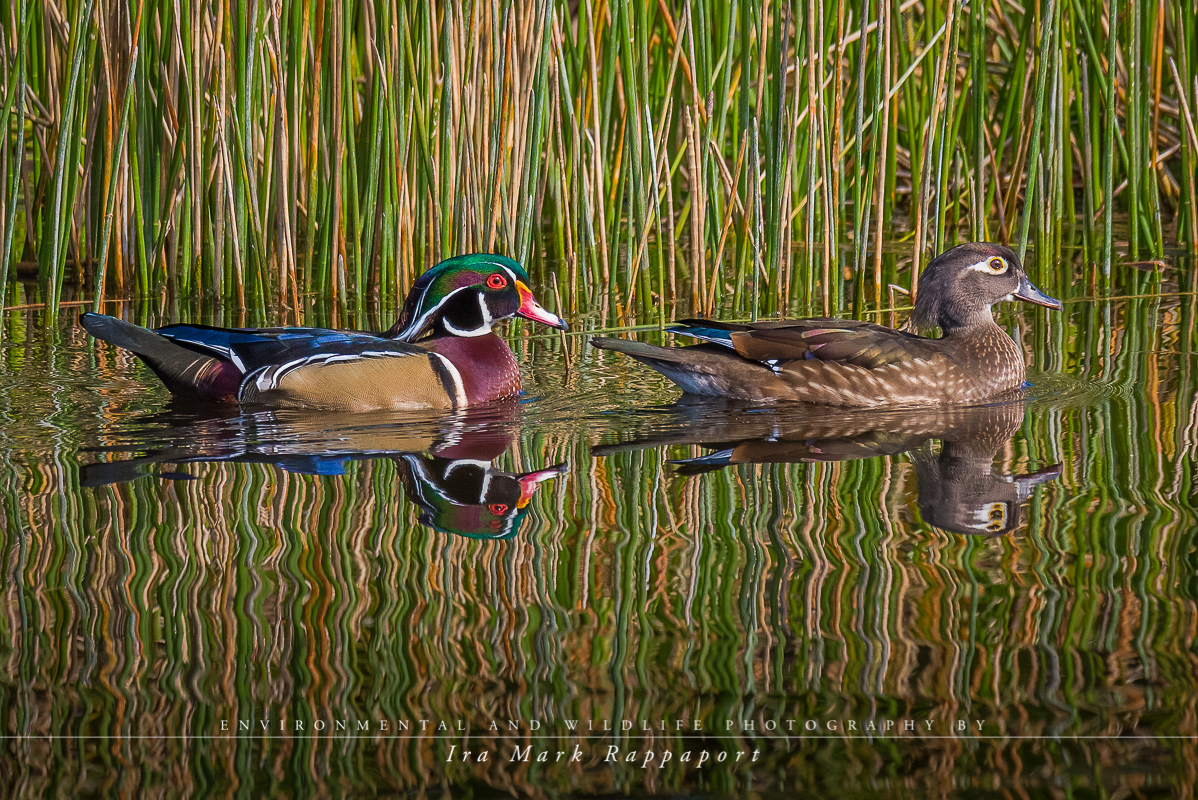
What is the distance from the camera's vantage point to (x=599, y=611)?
3100mm

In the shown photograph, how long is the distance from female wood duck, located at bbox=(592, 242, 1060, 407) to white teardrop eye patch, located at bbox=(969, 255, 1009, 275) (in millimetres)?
325

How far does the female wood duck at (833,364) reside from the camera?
5.66 meters

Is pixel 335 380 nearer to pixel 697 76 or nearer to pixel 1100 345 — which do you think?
pixel 697 76

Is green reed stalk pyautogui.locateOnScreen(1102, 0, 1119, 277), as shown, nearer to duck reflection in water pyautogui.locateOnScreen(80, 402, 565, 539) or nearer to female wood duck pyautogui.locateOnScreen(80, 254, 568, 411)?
female wood duck pyautogui.locateOnScreen(80, 254, 568, 411)

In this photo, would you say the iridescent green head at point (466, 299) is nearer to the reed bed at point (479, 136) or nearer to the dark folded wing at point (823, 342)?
the dark folded wing at point (823, 342)

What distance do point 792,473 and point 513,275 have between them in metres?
1.95

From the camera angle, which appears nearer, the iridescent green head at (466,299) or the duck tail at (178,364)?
the duck tail at (178,364)

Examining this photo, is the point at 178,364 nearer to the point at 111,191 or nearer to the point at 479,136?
the point at 111,191

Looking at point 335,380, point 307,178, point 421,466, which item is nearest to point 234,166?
point 307,178

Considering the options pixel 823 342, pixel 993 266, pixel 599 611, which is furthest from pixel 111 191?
pixel 599 611

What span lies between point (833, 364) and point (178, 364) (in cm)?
245

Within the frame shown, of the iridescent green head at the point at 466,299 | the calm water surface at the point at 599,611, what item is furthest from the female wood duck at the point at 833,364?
the calm water surface at the point at 599,611

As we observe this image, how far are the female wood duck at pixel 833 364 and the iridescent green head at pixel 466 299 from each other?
444 mm

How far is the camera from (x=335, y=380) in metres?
5.46
